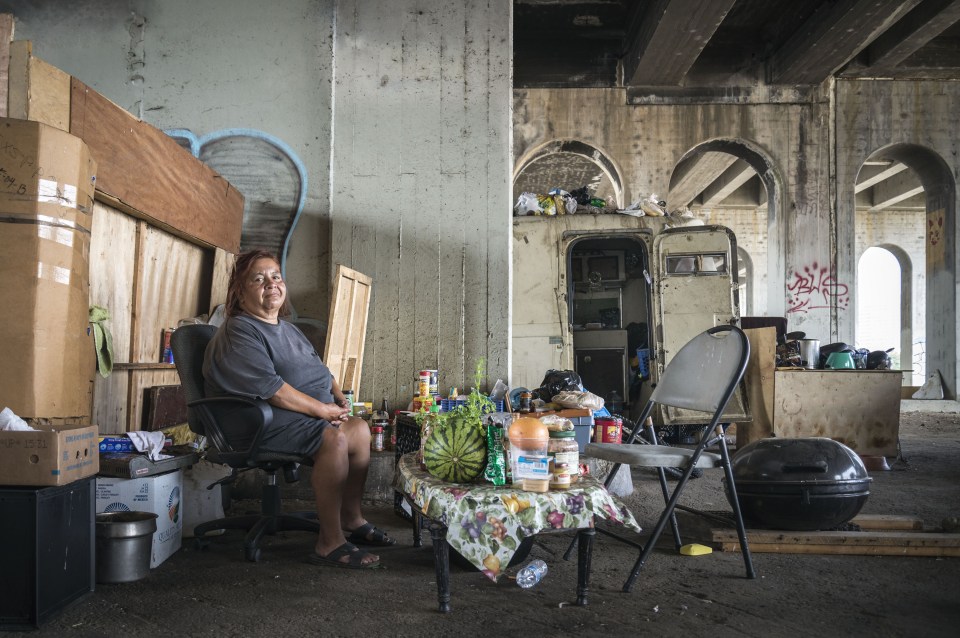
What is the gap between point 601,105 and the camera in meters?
10.6

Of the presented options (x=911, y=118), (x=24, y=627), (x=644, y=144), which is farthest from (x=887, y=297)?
(x=24, y=627)

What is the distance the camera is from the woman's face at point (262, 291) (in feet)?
10.8

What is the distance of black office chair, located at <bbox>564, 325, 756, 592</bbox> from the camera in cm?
279

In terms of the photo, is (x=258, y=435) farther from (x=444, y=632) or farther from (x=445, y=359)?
(x=445, y=359)

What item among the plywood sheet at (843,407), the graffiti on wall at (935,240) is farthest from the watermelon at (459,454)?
the graffiti on wall at (935,240)

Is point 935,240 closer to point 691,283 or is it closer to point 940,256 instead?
point 940,256

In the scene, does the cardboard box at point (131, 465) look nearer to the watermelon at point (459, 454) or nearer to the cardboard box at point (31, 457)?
the cardboard box at point (31, 457)

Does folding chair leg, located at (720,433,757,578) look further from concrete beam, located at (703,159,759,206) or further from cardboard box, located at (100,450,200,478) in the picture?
concrete beam, located at (703,159,759,206)

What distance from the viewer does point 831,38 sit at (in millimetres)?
9055

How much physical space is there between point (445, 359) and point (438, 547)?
121 inches

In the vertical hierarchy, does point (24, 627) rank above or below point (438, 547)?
below

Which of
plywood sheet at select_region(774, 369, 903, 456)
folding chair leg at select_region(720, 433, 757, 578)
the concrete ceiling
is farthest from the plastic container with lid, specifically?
the concrete ceiling

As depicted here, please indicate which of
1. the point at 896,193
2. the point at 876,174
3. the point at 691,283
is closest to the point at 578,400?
the point at 691,283

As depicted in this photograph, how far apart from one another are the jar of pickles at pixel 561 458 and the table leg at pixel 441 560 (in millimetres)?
431
